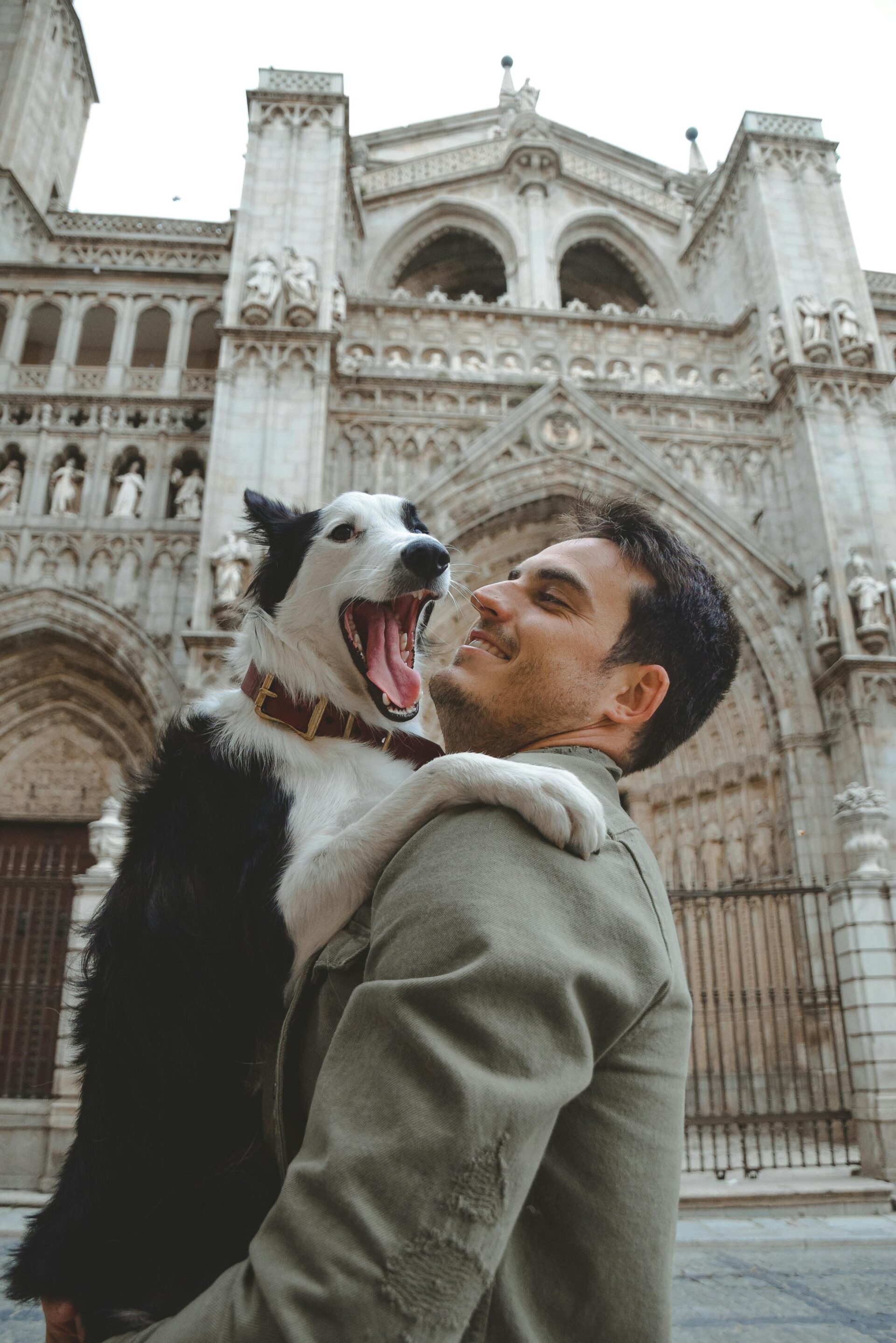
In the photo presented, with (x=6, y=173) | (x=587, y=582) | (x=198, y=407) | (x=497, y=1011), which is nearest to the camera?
(x=497, y=1011)

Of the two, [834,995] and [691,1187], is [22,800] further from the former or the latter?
[834,995]

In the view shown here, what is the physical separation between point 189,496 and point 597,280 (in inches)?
486

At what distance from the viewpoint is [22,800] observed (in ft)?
44.5

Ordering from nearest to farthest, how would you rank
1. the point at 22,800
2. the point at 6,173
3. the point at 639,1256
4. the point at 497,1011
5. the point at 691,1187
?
the point at 497,1011 → the point at 639,1256 → the point at 691,1187 → the point at 22,800 → the point at 6,173

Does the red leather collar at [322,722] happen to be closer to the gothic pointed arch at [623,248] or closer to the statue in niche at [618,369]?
the statue in niche at [618,369]

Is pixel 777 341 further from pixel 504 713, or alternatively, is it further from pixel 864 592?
pixel 504 713

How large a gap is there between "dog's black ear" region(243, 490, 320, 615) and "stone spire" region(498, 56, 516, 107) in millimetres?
24426

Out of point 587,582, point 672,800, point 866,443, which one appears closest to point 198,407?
point 672,800

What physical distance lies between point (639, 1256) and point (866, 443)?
15398mm

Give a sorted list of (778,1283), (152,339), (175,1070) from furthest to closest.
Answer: (152,339), (778,1283), (175,1070)

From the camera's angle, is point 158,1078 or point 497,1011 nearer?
point 497,1011

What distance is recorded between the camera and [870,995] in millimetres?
7938

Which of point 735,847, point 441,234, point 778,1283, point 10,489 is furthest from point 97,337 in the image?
point 778,1283

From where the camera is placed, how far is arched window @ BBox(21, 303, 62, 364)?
1592 centimetres
